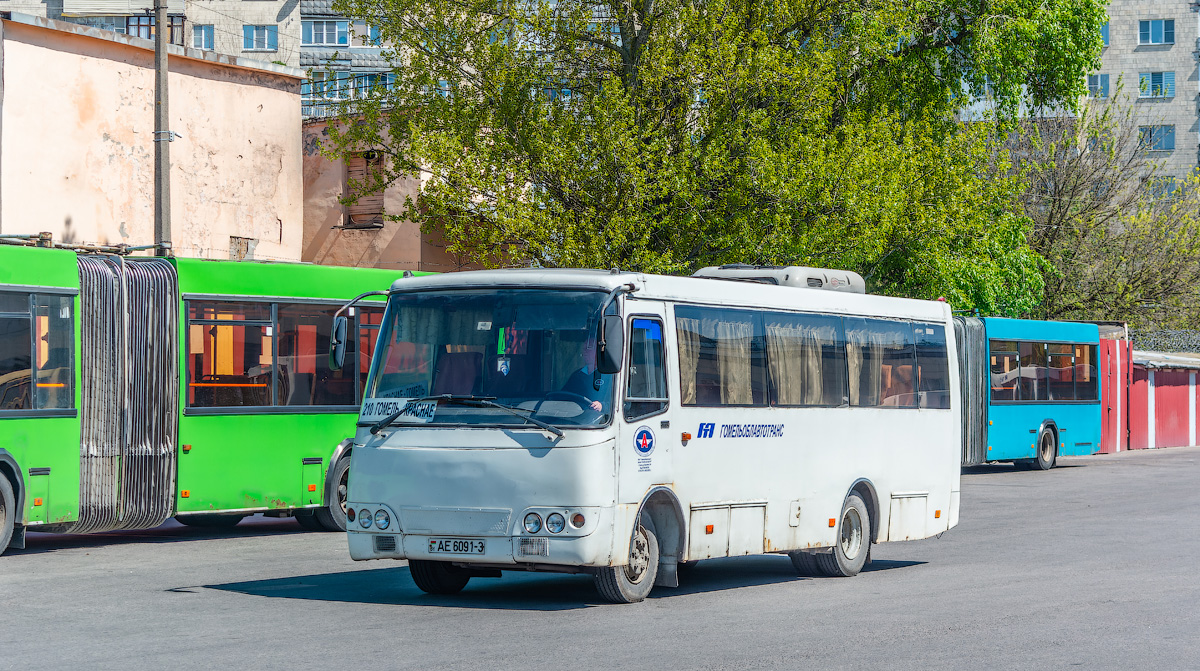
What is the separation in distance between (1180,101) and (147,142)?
216ft

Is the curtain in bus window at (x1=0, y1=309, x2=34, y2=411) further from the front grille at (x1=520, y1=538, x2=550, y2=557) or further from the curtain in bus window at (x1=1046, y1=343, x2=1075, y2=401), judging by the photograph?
the curtain in bus window at (x1=1046, y1=343, x2=1075, y2=401)

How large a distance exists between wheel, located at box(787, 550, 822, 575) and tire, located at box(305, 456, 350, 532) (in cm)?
593

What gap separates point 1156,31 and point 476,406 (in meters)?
77.2

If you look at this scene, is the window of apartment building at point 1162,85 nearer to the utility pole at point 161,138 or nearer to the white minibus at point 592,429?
the utility pole at point 161,138

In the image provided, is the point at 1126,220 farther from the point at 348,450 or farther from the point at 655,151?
the point at 348,450

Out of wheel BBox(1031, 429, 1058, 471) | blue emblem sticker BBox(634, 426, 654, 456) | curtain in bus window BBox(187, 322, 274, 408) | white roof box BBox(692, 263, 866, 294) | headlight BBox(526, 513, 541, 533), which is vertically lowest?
wheel BBox(1031, 429, 1058, 471)

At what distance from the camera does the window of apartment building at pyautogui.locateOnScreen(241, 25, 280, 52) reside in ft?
222

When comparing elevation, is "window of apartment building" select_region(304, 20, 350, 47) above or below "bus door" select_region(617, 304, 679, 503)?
above

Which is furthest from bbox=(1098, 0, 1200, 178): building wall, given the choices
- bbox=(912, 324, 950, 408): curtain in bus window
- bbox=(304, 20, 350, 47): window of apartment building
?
bbox=(912, 324, 950, 408): curtain in bus window

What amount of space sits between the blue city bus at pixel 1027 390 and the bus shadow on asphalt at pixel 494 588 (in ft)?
58.0

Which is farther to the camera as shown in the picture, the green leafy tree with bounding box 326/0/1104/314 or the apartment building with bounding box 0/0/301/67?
the apartment building with bounding box 0/0/301/67

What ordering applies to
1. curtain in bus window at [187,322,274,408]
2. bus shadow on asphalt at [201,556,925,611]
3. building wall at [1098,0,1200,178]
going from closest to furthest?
bus shadow on asphalt at [201,556,925,611] → curtain in bus window at [187,322,274,408] → building wall at [1098,0,1200,178]

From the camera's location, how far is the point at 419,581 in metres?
11.8

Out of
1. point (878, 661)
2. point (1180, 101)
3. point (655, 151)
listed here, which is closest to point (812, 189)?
point (655, 151)
